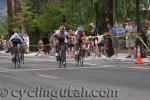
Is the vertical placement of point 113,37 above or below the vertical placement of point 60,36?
below

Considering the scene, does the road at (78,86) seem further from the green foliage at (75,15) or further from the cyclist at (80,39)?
the green foliage at (75,15)

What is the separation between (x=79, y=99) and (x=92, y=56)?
2167 centimetres

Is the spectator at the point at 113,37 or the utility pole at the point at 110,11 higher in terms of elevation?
the utility pole at the point at 110,11

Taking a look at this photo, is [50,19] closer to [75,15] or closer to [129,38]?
[75,15]

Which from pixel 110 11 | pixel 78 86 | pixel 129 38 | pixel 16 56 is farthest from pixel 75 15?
pixel 78 86

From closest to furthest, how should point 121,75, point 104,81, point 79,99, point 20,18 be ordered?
point 79,99, point 104,81, point 121,75, point 20,18

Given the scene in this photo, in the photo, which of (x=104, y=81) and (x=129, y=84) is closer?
(x=129, y=84)

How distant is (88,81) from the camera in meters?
18.4

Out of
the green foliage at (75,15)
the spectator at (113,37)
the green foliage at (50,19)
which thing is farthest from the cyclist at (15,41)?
the green foliage at (50,19)

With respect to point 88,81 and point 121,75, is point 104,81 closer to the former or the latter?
point 88,81

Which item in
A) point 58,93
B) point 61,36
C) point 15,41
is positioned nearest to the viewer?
point 58,93

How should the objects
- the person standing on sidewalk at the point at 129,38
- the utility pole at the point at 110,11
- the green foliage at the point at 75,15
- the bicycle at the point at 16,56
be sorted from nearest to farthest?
the bicycle at the point at 16,56, the person standing on sidewalk at the point at 129,38, the utility pole at the point at 110,11, the green foliage at the point at 75,15

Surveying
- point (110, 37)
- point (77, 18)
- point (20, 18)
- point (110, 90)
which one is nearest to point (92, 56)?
point (110, 37)

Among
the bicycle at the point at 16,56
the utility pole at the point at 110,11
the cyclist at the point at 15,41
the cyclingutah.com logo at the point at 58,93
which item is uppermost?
the utility pole at the point at 110,11
